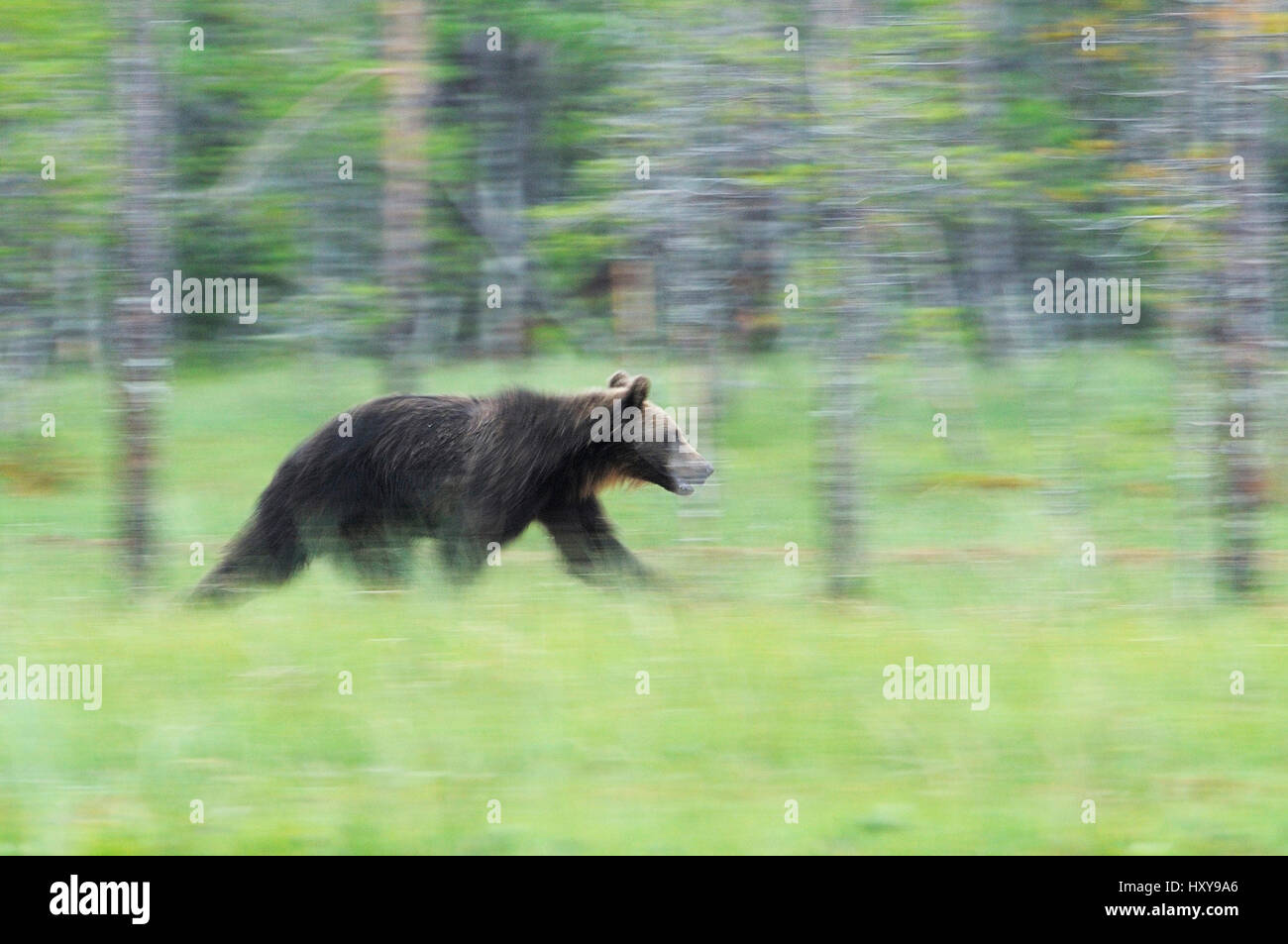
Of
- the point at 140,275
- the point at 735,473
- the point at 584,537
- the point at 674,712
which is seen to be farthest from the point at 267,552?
the point at 735,473

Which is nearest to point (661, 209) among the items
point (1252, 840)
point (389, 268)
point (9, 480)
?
point (389, 268)

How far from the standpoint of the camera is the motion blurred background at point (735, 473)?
5.74 metres

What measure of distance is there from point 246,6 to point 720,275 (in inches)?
248

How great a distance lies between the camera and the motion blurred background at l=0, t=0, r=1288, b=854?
5.74 m

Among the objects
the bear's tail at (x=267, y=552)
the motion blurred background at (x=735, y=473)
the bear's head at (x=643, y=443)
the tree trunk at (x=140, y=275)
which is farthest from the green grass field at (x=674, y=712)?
the bear's head at (x=643, y=443)

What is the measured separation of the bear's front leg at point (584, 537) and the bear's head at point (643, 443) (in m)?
0.45

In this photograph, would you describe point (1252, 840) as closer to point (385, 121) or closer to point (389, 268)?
point (389, 268)

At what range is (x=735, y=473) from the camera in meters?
15.8

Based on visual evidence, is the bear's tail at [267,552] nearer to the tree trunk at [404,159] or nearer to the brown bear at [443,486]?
the brown bear at [443,486]

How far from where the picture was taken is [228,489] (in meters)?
15.9

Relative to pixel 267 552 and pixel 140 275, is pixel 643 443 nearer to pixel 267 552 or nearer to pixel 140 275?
pixel 267 552

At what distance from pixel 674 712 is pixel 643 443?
158 inches

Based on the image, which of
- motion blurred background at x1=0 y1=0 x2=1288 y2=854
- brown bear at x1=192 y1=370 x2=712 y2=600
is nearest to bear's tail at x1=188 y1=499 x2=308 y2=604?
brown bear at x1=192 y1=370 x2=712 y2=600

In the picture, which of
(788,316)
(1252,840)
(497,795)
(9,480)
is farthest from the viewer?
(9,480)
